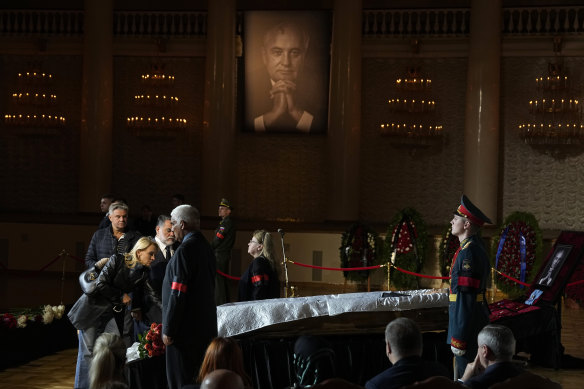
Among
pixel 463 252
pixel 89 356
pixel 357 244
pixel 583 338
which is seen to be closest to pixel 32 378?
pixel 89 356

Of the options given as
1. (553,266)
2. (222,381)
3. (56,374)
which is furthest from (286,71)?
(222,381)

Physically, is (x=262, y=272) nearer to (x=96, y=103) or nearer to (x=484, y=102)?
(x=484, y=102)

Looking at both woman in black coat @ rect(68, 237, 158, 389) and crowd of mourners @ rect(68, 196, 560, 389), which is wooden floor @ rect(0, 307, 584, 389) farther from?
woman in black coat @ rect(68, 237, 158, 389)

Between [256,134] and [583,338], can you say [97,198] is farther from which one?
[583,338]

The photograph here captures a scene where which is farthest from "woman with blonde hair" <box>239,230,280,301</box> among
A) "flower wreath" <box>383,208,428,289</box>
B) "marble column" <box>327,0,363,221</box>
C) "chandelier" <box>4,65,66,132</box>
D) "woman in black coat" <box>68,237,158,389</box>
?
"chandelier" <box>4,65,66,132</box>

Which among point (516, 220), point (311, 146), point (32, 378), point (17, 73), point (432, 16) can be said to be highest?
point (432, 16)

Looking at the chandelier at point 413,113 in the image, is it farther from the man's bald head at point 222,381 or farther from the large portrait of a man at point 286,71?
the man's bald head at point 222,381

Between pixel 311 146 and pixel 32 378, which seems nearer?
pixel 32 378

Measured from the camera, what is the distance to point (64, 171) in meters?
21.4

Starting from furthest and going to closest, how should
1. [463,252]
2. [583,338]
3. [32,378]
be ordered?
[583,338], [32,378], [463,252]

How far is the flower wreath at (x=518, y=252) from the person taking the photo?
48.4 ft

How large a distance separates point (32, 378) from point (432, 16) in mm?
14354

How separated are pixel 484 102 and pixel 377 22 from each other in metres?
3.51

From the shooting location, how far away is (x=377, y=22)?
20.5 m
